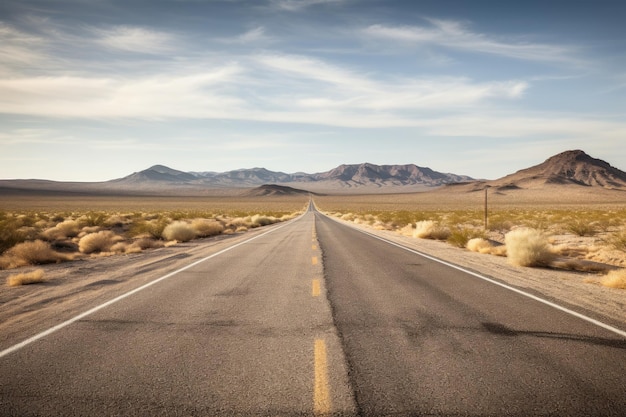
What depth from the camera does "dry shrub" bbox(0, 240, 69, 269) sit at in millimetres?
11863

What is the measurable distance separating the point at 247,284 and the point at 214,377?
4.66 meters

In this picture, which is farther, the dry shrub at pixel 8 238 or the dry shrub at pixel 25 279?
the dry shrub at pixel 8 238

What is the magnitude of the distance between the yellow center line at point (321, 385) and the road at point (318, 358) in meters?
0.02

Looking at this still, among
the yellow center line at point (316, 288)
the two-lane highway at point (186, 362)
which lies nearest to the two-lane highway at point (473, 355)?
the yellow center line at point (316, 288)

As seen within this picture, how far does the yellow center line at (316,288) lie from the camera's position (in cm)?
765

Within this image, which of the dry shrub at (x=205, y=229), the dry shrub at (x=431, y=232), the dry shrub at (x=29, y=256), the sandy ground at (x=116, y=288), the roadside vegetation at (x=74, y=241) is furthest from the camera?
the dry shrub at (x=205, y=229)

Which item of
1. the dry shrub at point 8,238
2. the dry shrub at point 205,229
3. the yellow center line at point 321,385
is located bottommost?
the dry shrub at point 205,229

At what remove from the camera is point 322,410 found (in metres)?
3.29

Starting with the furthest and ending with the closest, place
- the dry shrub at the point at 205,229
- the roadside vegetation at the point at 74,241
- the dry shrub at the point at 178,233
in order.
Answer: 1. the dry shrub at the point at 205,229
2. the dry shrub at the point at 178,233
3. the roadside vegetation at the point at 74,241

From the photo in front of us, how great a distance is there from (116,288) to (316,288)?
168 inches

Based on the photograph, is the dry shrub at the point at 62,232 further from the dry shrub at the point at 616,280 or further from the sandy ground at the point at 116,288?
the dry shrub at the point at 616,280

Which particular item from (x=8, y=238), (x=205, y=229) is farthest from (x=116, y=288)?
(x=205, y=229)

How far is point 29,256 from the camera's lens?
39.9 ft

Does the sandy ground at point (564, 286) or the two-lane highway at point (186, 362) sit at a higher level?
the two-lane highway at point (186, 362)
